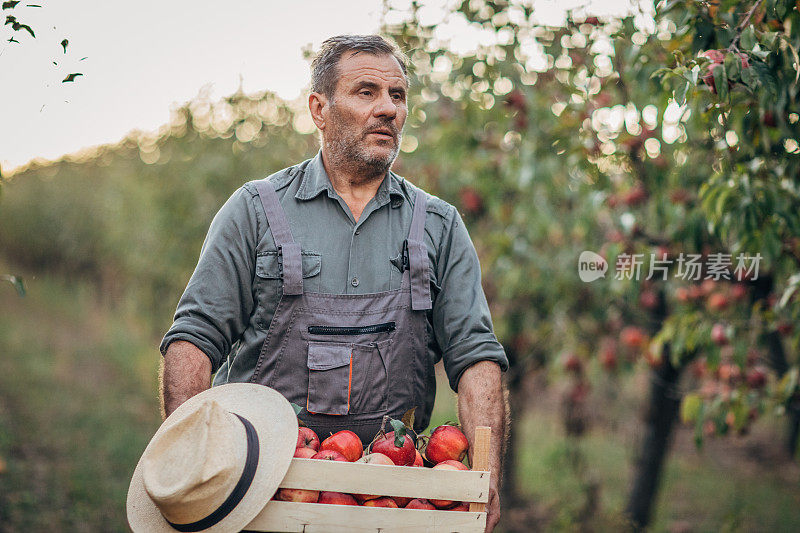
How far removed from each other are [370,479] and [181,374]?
69cm

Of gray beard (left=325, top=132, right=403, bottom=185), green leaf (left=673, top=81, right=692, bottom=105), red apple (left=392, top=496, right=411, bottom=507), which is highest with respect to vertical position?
green leaf (left=673, top=81, right=692, bottom=105)

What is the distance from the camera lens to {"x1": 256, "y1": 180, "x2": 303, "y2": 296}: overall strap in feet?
7.59

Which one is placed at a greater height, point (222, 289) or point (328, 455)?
point (222, 289)

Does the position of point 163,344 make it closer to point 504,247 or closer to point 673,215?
point 673,215

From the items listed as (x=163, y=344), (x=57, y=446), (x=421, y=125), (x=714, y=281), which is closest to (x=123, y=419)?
(x=57, y=446)

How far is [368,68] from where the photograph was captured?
2.53 meters

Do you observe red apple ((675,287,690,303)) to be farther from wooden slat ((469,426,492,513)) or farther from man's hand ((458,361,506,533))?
wooden slat ((469,426,492,513))

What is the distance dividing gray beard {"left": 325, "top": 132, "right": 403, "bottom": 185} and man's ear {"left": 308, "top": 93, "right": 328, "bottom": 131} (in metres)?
0.09

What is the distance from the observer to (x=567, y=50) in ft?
13.9

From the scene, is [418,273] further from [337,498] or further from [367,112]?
[337,498]

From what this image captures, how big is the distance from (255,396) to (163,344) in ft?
1.32

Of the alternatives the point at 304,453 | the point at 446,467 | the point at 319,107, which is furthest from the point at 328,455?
the point at 319,107

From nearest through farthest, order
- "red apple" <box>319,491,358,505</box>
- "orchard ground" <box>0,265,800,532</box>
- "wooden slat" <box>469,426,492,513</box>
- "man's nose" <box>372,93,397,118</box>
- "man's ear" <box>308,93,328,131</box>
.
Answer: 1. "red apple" <box>319,491,358,505</box>
2. "wooden slat" <box>469,426,492,513</box>
3. "man's nose" <box>372,93,397,118</box>
4. "man's ear" <box>308,93,328,131</box>
5. "orchard ground" <box>0,265,800,532</box>

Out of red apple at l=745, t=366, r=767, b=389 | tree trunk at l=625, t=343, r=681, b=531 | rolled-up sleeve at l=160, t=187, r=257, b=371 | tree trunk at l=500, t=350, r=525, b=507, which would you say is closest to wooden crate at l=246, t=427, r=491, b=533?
rolled-up sleeve at l=160, t=187, r=257, b=371
